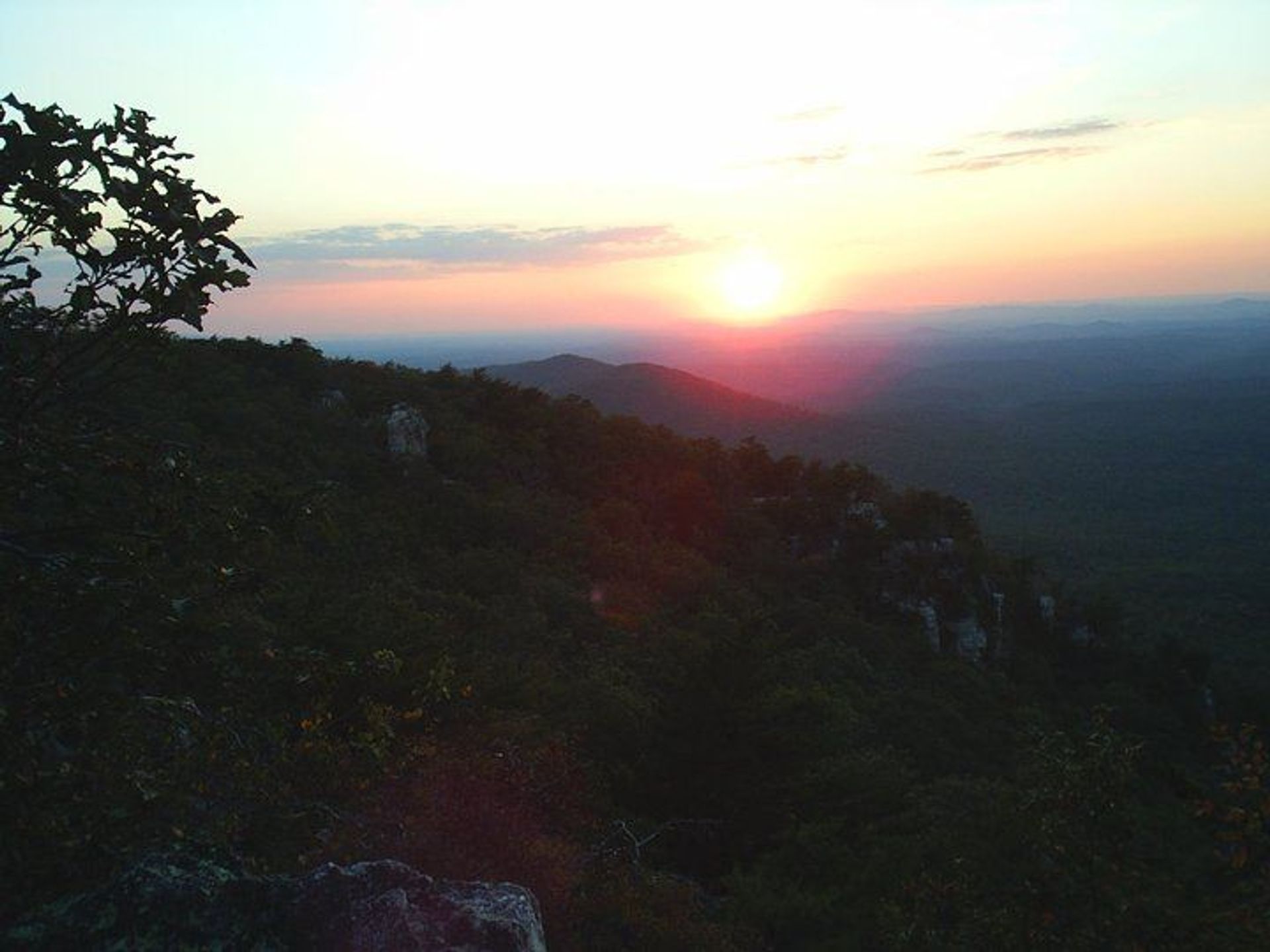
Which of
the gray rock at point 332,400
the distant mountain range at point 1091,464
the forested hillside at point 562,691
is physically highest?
the gray rock at point 332,400

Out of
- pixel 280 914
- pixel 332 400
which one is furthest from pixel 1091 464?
pixel 280 914

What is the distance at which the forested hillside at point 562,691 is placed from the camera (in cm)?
335

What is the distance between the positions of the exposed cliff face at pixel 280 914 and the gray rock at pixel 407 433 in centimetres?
2353

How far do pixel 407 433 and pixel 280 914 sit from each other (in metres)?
24.5

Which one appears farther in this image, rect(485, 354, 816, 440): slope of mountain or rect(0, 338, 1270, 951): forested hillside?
rect(485, 354, 816, 440): slope of mountain

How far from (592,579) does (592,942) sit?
57.3 ft

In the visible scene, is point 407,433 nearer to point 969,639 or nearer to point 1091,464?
point 969,639

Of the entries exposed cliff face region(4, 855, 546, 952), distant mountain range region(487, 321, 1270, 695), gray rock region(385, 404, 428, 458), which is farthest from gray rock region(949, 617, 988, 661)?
exposed cliff face region(4, 855, 546, 952)

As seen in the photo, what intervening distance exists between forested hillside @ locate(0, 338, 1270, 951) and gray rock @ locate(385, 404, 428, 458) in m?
0.37

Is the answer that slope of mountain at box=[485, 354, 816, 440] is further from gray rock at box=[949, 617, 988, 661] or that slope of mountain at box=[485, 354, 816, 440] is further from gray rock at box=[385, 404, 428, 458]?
gray rock at box=[385, 404, 428, 458]

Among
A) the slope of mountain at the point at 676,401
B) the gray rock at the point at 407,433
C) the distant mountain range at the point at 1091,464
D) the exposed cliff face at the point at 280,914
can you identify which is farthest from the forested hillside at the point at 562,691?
the slope of mountain at the point at 676,401

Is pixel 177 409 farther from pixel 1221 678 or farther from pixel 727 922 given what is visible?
pixel 1221 678

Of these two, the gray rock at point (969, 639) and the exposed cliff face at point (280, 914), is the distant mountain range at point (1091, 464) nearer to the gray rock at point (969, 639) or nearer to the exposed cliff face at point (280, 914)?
the gray rock at point (969, 639)

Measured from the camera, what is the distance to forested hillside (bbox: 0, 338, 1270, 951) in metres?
3.35
